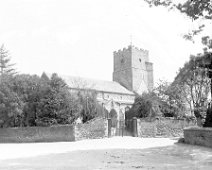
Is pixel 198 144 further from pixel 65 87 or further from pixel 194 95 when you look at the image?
pixel 194 95

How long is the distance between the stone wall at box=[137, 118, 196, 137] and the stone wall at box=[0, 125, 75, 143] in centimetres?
821

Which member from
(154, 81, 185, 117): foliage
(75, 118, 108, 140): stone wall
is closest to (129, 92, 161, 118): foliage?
(154, 81, 185, 117): foliage

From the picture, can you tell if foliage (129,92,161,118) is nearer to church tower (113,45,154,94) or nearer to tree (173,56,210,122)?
tree (173,56,210,122)

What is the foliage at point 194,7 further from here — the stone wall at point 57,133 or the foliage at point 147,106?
the foliage at point 147,106

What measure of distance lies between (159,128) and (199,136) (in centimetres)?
1232

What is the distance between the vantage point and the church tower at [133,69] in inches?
2990

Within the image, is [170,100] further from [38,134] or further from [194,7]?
[194,7]

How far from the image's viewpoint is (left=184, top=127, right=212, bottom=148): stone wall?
19.4 m

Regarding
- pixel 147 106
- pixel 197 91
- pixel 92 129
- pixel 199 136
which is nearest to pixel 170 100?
pixel 197 91

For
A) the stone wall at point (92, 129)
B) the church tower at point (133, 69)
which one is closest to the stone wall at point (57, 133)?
the stone wall at point (92, 129)

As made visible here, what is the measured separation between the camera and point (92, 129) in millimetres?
29781

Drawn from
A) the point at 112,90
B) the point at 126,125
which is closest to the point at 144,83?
the point at 112,90

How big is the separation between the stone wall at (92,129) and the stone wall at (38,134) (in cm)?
78

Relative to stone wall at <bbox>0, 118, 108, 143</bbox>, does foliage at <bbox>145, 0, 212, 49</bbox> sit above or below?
above
